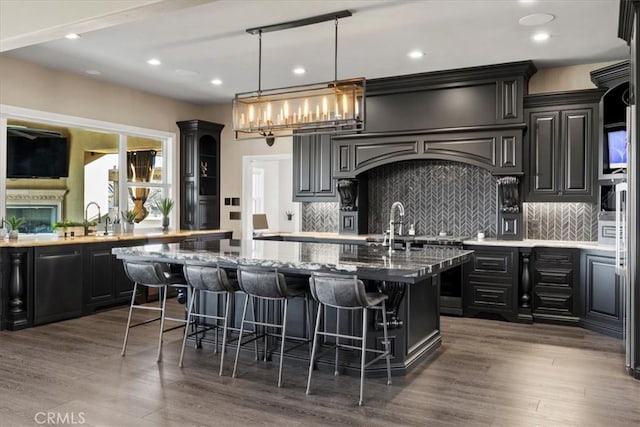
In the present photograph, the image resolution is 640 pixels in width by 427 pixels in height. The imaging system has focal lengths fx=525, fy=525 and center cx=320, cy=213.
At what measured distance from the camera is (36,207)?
624cm

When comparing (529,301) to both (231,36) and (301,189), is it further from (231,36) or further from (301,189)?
(231,36)

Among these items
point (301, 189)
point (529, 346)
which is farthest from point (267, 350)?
point (301, 189)

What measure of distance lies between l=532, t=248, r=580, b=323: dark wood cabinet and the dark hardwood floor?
69 centimetres

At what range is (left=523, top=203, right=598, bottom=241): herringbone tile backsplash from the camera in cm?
599

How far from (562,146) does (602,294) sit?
166 cm

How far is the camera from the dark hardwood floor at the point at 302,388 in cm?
314

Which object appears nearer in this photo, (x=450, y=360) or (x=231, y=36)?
(x=450, y=360)

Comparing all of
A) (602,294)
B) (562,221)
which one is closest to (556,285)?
(602,294)

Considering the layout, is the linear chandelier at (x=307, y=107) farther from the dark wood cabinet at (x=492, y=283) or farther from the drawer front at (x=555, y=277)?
the drawer front at (x=555, y=277)

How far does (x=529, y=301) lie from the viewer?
5754 mm

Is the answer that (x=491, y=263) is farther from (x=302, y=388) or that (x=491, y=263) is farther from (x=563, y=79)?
(x=302, y=388)

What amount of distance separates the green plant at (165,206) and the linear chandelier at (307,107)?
3.27 m

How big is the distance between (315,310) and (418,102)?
131 inches

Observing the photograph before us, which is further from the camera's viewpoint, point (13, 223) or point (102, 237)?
point (102, 237)
